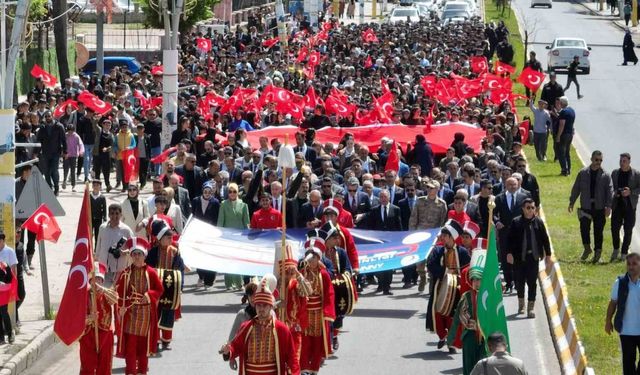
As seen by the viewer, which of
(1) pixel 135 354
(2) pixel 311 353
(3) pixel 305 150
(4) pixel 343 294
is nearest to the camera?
(1) pixel 135 354

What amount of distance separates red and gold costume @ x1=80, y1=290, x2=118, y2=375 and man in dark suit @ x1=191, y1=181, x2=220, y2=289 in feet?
21.2

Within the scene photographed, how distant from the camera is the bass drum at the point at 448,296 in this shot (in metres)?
17.2

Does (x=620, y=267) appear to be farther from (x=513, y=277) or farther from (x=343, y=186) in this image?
(x=343, y=186)

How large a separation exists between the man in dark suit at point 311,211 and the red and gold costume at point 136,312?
5224 millimetres

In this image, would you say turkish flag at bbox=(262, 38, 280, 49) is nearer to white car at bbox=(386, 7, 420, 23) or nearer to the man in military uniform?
white car at bbox=(386, 7, 420, 23)

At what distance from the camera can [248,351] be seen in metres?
13.6

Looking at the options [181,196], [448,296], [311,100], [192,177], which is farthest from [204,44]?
[448,296]

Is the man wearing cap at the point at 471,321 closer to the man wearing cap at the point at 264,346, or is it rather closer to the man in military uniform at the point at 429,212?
the man wearing cap at the point at 264,346

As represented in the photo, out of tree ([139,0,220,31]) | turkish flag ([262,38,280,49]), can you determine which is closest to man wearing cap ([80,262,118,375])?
turkish flag ([262,38,280,49])

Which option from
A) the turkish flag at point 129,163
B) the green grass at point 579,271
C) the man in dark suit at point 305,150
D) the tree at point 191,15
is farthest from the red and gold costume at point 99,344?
the tree at point 191,15

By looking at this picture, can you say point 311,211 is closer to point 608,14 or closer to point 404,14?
point 404,14

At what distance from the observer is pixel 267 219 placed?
21.5 meters

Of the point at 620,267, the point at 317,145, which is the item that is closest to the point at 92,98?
the point at 317,145

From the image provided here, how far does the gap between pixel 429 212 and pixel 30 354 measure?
6467 millimetres
